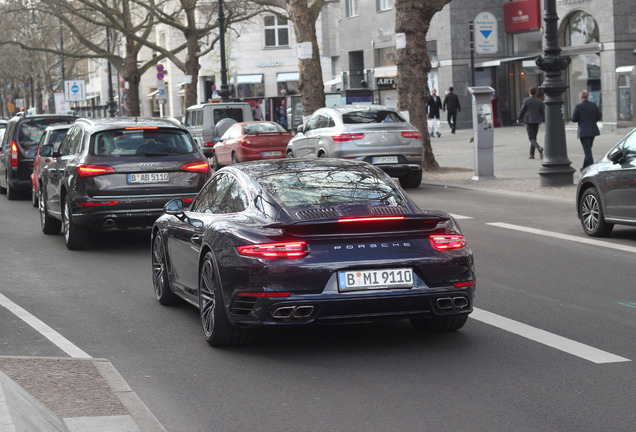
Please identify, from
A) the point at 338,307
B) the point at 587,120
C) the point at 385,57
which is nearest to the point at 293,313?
the point at 338,307

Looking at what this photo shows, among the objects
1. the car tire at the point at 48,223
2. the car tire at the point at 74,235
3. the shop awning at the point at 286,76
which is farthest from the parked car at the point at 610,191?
the shop awning at the point at 286,76

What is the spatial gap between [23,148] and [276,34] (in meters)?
63.2

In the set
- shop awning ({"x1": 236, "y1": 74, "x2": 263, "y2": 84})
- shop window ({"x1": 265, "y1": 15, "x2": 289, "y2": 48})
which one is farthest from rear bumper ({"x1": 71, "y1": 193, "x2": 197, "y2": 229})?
shop window ({"x1": 265, "y1": 15, "x2": 289, "y2": 48})

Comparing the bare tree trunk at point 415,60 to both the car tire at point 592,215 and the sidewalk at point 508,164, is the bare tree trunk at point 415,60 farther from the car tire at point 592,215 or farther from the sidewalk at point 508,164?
the car tire at point 592,215

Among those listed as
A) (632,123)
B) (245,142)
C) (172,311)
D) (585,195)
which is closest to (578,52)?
(632,123)

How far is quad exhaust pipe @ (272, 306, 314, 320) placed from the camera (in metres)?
7.12

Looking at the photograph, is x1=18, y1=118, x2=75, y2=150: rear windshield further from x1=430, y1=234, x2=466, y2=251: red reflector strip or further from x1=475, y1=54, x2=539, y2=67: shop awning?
x1=475, y1=54, x2=539, y2=67: shop awning

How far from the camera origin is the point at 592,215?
45.2 ft

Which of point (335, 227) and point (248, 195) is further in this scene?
point (248, 195)

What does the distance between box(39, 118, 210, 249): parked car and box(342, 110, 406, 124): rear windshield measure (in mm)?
8548

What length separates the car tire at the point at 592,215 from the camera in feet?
44.4

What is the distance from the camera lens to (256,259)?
716 centimetres

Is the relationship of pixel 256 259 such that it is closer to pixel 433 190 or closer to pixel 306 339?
pixel 306 339

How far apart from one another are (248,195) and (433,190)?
14.2 metres
